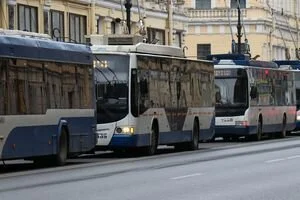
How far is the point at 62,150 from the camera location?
26.9 meters

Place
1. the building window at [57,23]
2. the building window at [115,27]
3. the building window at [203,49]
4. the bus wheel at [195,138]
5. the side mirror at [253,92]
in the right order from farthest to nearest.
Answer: the building window at [203,49]
the building window at [115,27]
the building window at [57,23]
the side mirror at [253,92]
the bus wheel at [195,138]

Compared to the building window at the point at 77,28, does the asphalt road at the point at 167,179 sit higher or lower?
lower

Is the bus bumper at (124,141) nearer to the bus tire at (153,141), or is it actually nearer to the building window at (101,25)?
the bus tire at (153,141)

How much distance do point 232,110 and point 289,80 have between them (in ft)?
26.2

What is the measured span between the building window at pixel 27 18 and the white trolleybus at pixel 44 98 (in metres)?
17.6

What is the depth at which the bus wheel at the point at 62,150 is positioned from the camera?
87.5 ft

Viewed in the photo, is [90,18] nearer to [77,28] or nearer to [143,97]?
[77,28]

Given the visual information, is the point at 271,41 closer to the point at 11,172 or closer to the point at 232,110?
the point at 232,110

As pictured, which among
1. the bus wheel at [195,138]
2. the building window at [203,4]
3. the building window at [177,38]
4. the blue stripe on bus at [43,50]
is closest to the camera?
the blue stripe on bus at [43,50]

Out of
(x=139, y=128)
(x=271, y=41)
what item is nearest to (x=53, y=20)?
(x=139, y=128)

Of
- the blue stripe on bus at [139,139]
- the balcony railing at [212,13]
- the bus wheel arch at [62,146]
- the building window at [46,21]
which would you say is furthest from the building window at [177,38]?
the bus wheel arch at [62,146]

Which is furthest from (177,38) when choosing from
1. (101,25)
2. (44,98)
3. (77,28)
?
(44,98)

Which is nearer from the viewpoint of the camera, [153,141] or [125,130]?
[125,130]

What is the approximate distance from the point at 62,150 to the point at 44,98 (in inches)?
68.8
